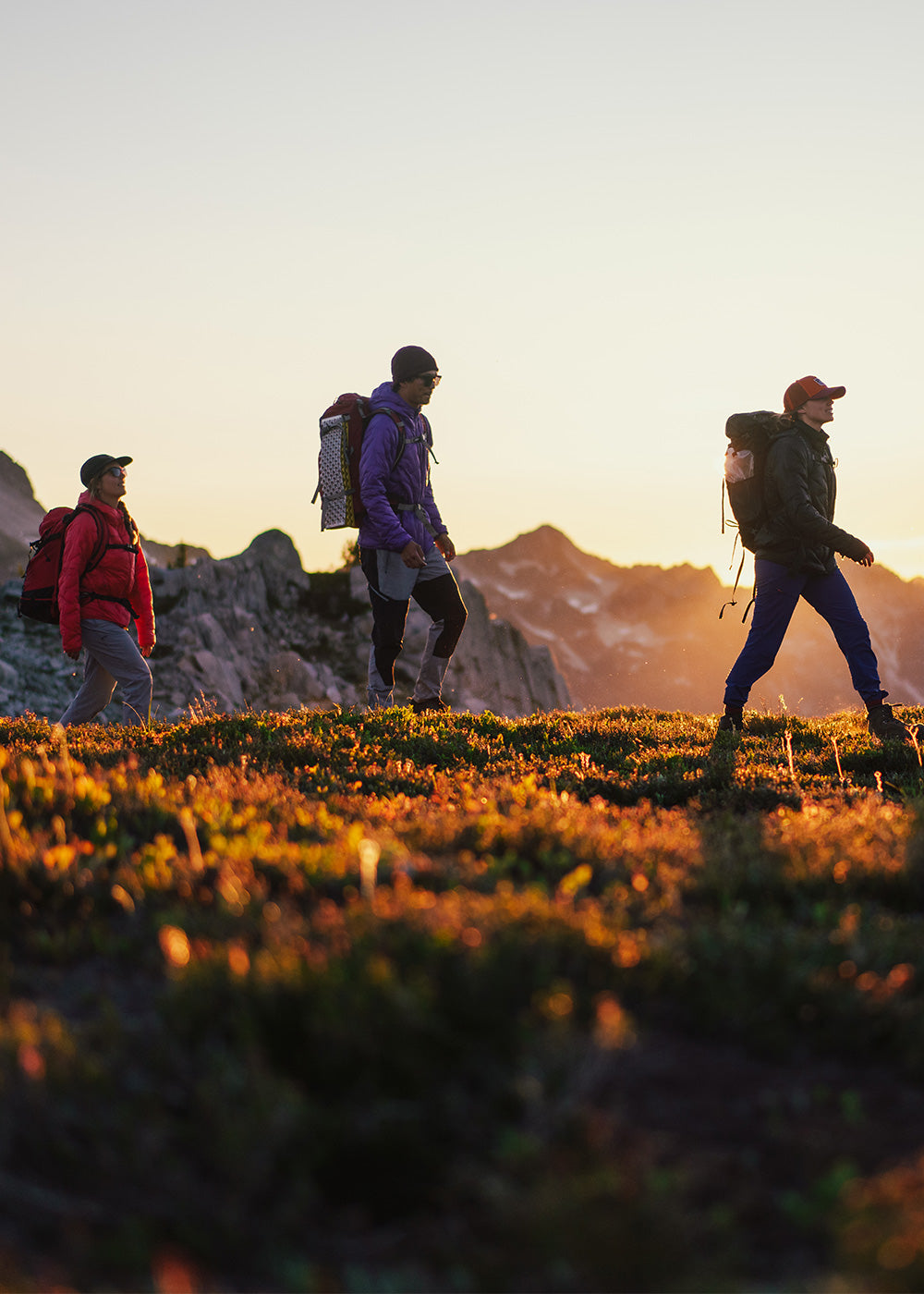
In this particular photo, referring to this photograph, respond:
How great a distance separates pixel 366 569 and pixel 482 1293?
9.05m

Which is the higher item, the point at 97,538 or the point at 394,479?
the point at 394,479

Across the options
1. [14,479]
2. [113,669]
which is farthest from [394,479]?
[14,479]

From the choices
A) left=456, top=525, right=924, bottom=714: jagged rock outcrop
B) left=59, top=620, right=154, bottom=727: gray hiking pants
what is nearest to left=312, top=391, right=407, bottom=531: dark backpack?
left=59, top=620, right=154, bottom=727: gray hiking pants

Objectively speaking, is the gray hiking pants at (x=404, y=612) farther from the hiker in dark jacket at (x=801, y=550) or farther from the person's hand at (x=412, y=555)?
the hiker in dark jacket at (x=801, y=550)

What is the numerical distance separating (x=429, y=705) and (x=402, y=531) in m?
2.15

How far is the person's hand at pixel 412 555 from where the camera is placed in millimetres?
10039

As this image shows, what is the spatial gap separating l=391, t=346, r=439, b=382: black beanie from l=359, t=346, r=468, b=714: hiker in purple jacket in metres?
0.01

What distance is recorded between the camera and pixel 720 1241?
180 cm

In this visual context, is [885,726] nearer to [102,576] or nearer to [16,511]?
[102,576]

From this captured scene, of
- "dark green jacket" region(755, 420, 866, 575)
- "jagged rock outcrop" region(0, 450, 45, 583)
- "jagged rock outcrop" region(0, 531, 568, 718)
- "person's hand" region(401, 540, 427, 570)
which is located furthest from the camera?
"jagged rock outcrop" region(0, 450, 45, 583)

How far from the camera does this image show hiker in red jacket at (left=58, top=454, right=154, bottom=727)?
9.80m

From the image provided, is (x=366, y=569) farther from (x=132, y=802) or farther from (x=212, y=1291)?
(x=212, y=1291)

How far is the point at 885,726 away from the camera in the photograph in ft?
30.6

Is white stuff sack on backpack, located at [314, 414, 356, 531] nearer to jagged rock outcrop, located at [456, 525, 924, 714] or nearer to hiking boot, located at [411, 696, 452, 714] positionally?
hiking boot, located at [411, 696, 452, 714]
